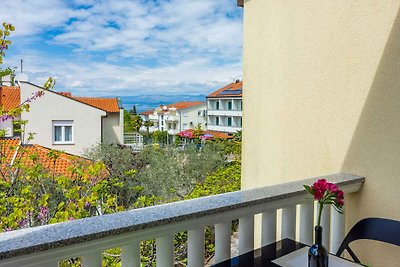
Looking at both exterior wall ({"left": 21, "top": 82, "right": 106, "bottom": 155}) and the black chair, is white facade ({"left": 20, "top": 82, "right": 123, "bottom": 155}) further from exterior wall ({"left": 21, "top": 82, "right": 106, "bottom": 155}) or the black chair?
the black chair

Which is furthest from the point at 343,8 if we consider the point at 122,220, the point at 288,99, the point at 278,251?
the point at 122,220

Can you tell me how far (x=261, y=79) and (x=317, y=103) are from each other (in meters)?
0.66

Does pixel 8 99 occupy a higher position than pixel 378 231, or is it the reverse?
pixel 8 99

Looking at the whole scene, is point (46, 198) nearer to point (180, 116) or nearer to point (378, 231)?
point (378, 231)

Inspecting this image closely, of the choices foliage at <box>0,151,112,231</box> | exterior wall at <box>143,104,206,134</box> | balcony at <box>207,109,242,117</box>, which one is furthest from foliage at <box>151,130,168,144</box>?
balcony at <box>207,109,242,117</box>

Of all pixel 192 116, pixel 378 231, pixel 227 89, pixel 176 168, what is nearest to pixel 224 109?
pixel 227 89

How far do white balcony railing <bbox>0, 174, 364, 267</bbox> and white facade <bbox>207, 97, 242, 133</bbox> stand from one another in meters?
19.7

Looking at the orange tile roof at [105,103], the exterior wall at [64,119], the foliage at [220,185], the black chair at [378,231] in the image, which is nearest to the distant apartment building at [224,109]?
the orange tile roof at [105,103]

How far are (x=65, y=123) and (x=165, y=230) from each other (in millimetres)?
14056

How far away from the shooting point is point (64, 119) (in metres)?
13.9

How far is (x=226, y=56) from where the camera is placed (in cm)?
1941

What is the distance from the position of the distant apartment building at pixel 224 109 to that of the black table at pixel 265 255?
1868 centimetres

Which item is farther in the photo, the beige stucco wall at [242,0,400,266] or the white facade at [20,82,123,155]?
the white facade at [20,82,123,155]

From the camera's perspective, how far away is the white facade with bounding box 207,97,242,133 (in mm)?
22470
